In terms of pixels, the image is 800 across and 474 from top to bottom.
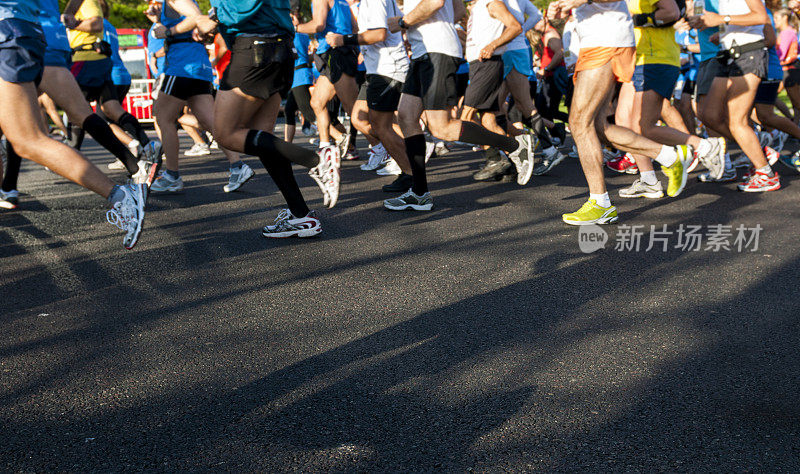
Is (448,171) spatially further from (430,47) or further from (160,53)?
(160,53)

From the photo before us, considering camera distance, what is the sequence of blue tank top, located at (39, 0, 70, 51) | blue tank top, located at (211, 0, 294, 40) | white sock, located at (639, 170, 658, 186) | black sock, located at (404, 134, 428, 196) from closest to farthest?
blue tank top, located at (211, 0, 294, 40) < black sock, located at (404, 134, 428, 196) < blue tank top, located at (39, 0, 70, 51) < white sock, located at (639, 170, 658, 186)

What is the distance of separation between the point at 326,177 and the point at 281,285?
4.15 feet

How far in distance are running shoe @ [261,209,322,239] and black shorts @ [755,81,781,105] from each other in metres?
4.22

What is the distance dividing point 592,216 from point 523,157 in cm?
173

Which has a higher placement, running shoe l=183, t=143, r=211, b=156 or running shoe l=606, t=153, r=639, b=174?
running shoe l=183, t=143, r=211, b=156

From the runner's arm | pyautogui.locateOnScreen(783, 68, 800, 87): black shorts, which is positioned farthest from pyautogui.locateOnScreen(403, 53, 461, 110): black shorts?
pyautogui.locateOnScreen(783, 68, 800, 87): black shorts

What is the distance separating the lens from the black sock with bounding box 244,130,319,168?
4.43m

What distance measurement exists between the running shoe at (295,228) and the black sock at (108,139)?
57.2 inches

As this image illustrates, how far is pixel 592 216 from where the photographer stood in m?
4.87

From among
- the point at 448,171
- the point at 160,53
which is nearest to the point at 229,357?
the point at 448,171

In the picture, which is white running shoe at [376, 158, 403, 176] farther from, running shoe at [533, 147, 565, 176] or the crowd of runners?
running shoe at [533, 147, 565, 176]

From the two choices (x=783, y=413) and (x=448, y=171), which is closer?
(x=783, y=413)

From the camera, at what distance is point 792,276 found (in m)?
3.61

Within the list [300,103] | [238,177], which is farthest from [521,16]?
[238,177]
